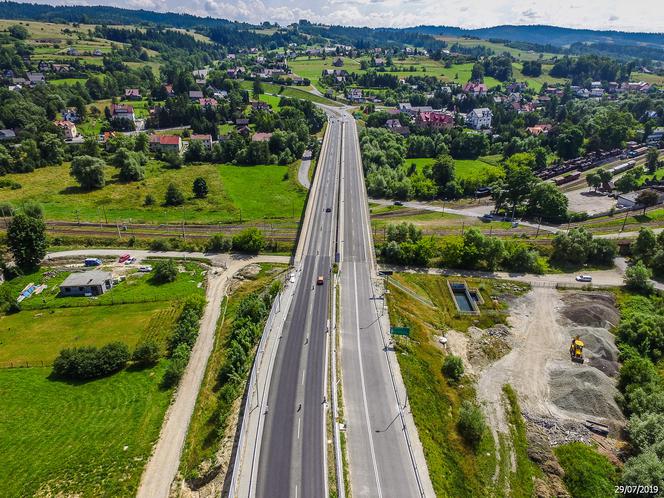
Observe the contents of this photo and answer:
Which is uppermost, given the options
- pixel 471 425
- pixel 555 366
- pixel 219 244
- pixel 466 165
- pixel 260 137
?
pixel 260 137

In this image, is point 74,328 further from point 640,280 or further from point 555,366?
point 640,280

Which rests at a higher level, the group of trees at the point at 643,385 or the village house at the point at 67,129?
the village house at the point at 67,129

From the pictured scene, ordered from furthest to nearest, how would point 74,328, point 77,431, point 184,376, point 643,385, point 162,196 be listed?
1. point 162,196
2. point 74,328
3. point 184,376
4. point 643,385
5. point 77,431

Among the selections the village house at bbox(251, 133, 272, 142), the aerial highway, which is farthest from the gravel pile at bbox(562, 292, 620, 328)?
the village house at bbox(251, 133, 272, 142)

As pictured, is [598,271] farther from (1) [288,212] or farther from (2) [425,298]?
(1) [288,212]

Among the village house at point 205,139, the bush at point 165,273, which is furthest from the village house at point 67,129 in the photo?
the bush at point 165,273

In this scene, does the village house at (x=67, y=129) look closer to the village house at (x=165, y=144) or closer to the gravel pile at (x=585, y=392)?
the village house at (x=165, y=144)
